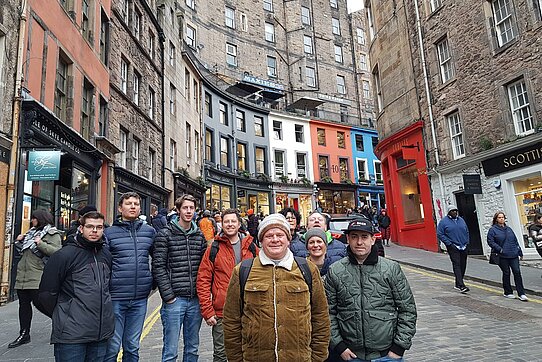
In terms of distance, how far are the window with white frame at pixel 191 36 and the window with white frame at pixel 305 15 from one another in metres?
14.1

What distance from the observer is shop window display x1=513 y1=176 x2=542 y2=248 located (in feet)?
42.8

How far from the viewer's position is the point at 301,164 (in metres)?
34.3

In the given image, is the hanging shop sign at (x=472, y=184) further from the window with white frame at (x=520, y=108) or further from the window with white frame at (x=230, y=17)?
the window with white frame at (x=230, y=17)

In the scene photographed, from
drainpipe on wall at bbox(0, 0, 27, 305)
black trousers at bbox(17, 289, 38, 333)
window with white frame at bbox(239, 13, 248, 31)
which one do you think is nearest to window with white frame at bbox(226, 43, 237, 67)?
window with white frame at bbox(239, 13, 248, 31)

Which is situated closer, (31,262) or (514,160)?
(31,262)

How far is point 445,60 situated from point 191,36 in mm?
18665

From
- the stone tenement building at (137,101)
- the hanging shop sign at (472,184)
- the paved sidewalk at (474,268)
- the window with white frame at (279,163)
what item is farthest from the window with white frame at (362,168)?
the hanging shop sign at (472,184)

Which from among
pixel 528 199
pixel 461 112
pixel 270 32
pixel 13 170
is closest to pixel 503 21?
pixel 461 112

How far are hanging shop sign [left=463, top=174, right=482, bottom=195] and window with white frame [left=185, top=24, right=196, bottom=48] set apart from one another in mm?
21135

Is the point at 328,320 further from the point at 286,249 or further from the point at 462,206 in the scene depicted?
the point at 462,206

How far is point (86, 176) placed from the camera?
13172mm

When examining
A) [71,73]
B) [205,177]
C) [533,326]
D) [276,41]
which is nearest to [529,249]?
[533,326]

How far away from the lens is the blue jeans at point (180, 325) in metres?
4.14

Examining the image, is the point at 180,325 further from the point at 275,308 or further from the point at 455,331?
the point at 455,331
